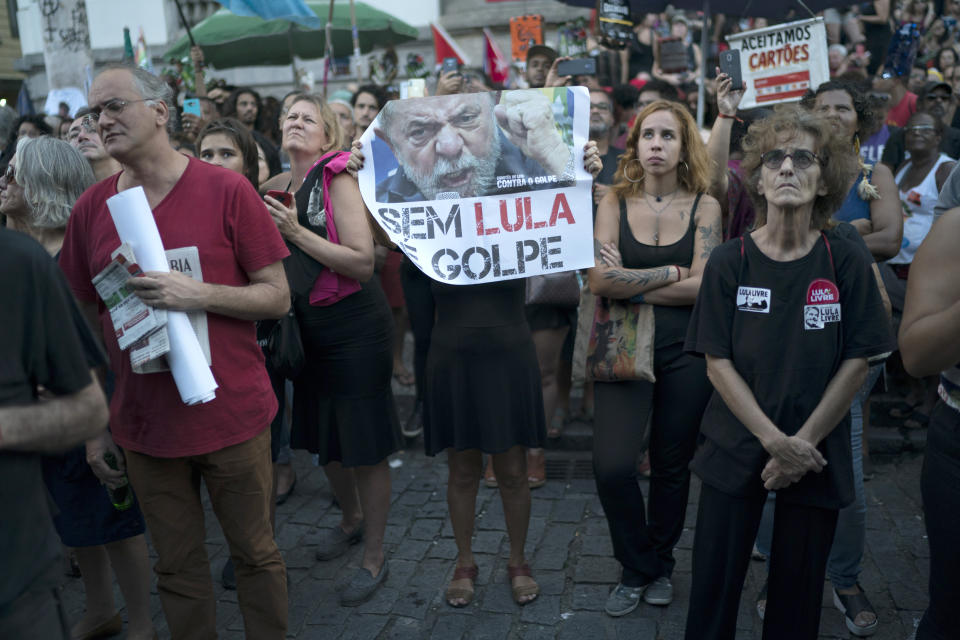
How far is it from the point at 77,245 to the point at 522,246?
1.76 m

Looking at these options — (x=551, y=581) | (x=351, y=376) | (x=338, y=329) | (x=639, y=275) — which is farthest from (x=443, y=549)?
(x=639, y=275)

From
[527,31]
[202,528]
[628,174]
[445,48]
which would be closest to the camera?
[202,528]

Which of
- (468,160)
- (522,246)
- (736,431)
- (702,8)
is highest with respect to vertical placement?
(702,8)

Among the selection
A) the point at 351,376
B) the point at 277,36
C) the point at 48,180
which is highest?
the point at 277,36

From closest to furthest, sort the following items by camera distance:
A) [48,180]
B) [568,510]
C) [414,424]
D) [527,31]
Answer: [48,180] → [568,510] → [414,424] → [527,31]

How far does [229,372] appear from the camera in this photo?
2.87 meters

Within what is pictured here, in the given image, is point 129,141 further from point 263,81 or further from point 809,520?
point 263,81

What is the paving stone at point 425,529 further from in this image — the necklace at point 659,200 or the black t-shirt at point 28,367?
the black t-shirt at point 28,367

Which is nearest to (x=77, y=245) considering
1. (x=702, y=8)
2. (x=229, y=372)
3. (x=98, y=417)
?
(x=229, y=372)

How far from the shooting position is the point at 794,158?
9.37 feet

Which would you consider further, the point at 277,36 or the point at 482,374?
the point at 277,36

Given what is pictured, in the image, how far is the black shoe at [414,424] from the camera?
592 centimetres

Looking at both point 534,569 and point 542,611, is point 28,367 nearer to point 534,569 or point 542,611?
point 542,611

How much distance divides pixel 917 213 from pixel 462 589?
13.4ft
